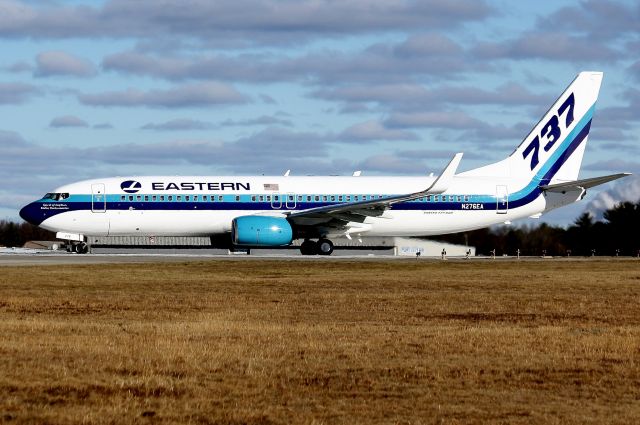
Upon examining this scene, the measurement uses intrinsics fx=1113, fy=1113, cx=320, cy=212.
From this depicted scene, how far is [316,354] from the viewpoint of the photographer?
17.8 meters

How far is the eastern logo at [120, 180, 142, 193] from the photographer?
5725 cm

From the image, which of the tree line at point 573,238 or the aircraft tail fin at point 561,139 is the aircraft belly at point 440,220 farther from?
the tree line at point 573,238

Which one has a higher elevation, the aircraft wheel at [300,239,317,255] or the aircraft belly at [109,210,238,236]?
the aircraft belly at [109,210,238,236]

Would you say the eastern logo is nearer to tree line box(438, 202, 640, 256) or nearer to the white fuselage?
the white fuselage

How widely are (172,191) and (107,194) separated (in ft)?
10.9

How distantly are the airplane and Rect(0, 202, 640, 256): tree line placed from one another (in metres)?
13.2

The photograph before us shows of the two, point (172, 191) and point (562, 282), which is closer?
point (562, 282)

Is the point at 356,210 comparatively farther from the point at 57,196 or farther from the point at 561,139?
the point at 57,196

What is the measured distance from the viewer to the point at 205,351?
17828 millimetres

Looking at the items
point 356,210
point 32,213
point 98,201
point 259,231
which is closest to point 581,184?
point 356,210

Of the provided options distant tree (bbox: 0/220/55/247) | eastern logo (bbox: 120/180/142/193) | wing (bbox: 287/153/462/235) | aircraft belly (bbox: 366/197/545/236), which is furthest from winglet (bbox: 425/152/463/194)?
distant tree (bbox: 0/220/55/247)

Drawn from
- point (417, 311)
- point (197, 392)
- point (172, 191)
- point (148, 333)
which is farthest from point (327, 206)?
point (197, 392)

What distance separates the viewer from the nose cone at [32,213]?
5759 cm

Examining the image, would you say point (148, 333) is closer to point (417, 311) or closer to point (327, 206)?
point (417, 311)
